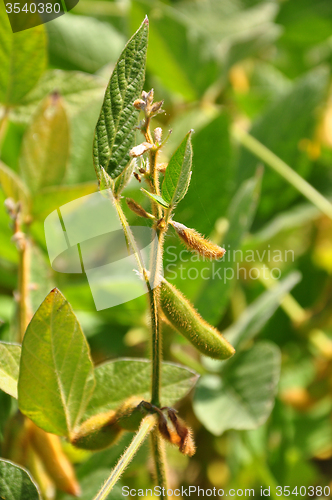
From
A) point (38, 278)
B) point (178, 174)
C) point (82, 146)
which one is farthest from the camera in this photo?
point (82, 146)

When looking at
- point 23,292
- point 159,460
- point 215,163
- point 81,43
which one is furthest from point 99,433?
point 81,43

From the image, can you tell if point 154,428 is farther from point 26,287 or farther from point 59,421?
point 26,287

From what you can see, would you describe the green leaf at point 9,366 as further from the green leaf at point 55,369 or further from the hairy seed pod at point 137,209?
the hairy seed pod at point 137,209

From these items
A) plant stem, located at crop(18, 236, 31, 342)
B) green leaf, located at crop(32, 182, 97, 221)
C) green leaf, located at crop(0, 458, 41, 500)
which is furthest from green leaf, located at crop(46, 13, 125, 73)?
green leaf, located at crop(0, 458, 41, 500)

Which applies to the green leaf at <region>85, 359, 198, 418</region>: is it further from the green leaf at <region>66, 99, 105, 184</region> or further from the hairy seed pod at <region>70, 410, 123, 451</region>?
the green leaf at <region>66, 99, 105, 184</region>

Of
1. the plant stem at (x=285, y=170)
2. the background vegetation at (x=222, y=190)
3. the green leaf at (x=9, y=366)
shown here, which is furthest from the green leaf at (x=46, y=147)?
the plant stem at (x=285, y=170)

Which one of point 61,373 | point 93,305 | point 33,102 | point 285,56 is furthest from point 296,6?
point 61,373

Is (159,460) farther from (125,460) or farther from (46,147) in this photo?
(46,147)
